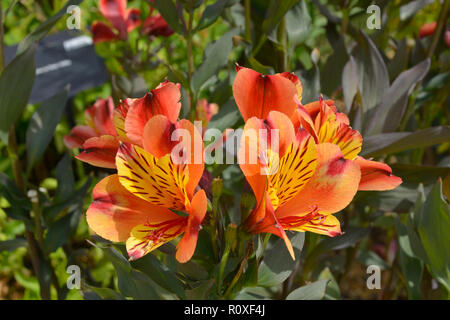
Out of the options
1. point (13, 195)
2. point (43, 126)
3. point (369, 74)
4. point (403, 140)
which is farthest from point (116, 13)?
point (403, 140)

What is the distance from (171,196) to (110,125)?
312 mm

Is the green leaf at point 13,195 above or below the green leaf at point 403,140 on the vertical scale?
below

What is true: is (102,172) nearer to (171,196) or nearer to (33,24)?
(171,196)

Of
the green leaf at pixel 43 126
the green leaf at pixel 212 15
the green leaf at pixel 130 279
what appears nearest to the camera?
the green leaf at pixel 130 279

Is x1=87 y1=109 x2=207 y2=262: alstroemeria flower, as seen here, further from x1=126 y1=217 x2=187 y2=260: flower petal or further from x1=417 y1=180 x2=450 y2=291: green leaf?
x1=417 y1=180 x2=450 y2=291: green leaf

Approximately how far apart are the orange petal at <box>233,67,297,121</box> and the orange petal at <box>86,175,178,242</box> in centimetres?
14

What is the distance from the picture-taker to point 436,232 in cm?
65

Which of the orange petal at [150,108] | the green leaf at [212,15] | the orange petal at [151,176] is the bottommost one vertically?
the orange petal at [151,176]

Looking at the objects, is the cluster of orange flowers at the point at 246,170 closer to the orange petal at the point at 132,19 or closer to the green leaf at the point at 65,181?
the green leaf at the point at 65,181

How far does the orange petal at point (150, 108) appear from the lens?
461mm

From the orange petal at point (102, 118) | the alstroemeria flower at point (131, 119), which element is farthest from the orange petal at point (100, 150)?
the orange petal at point (102, 118)

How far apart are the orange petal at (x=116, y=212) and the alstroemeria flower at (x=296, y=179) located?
0.36 feet

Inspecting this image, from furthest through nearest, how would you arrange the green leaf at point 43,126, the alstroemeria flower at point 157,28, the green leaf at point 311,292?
1. the alstroemeria flower at point 157,28
2. the green leaf at point 43,126
3. the green leaf at point 311,292

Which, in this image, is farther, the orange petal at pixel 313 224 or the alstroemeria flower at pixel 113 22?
the alstroemeria flower at pixel 113 22
